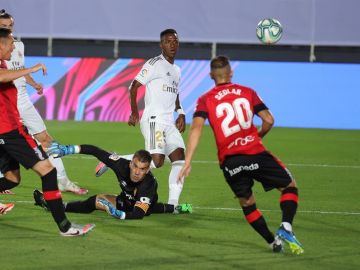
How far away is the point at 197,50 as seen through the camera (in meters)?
24.9

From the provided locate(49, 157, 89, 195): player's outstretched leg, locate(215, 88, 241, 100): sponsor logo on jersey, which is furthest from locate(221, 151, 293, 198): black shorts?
locate(49, 157, 89, 195): player's outstretched leg

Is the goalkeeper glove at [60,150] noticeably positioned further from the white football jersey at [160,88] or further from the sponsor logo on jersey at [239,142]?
the sponsor logo on jersey at [239,142]

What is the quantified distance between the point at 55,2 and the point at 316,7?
7.28m

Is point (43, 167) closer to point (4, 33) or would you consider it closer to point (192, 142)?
point (4, 33)

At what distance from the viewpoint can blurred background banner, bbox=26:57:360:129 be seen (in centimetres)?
2158

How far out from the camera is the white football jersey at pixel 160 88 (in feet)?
35.7

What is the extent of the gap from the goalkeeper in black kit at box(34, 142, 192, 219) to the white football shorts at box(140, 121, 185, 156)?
2.81 ft

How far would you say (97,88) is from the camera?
22094 mm

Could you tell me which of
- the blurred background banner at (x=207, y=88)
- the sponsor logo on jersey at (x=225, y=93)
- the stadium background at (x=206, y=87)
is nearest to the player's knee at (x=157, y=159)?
the stadium background at (x=206, y=87)

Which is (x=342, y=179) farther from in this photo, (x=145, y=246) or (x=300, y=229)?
(x=145, y=246)

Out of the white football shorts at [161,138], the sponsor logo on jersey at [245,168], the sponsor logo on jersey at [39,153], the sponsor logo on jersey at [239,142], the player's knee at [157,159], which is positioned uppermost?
the sponsor logo on jersey at [239,142]

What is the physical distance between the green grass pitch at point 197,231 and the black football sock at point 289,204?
0.33 metres

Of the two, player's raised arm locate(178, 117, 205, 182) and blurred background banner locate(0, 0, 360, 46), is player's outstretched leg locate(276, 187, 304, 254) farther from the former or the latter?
blurred background banner locate(0, 0, 360, 46)

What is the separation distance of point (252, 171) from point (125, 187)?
6.78 ft
